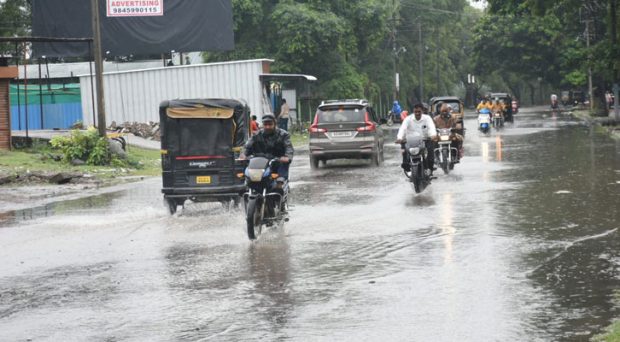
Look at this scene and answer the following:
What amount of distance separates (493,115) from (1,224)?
117 ft

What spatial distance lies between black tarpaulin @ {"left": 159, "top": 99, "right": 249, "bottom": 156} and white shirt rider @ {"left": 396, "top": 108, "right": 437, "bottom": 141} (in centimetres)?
382

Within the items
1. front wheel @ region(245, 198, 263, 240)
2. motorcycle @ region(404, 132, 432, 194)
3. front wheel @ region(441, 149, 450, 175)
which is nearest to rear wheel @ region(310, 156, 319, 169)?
front wheel @ region(441, 149, 450, 175)

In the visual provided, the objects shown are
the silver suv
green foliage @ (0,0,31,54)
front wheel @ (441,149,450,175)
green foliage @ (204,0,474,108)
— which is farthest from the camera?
green foliage @ (0,0,31,54)

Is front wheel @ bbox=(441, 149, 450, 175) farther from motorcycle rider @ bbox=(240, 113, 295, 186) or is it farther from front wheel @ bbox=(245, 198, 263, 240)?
front wheel @ bbox=(245, 198, 263, 240)

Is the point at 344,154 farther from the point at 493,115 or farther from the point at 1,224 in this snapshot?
the point at 493,115

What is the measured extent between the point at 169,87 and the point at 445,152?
22468mm

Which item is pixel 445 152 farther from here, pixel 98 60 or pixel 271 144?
pixel 98 60

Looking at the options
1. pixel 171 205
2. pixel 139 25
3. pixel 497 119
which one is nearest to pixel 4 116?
pixel 171 205

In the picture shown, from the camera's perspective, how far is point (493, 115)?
1946 inches

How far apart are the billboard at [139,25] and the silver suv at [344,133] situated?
858 inches

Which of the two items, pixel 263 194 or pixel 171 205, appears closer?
pixel 263 194

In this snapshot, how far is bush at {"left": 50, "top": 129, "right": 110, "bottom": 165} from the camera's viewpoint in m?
28.6

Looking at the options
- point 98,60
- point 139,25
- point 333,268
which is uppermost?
point 139,25

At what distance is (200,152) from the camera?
1797 cm
